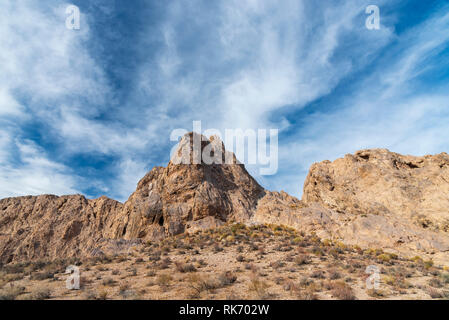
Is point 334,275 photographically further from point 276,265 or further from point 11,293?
point 11,293

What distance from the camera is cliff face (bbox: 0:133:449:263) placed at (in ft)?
65.0

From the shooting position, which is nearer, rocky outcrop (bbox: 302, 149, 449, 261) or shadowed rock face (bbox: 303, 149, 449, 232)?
rocky outcrop (bbox: 302, 149, 449, 261)

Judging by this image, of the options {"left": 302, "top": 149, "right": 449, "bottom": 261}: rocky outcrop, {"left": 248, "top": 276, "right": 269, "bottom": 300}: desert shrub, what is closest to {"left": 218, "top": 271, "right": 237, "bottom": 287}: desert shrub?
{"left": 248, "top": 276, "right": 269, "bottom": 300}: desert shrub

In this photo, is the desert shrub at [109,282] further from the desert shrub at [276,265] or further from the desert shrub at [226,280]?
the desert shrub at [276,265]

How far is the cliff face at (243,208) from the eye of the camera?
19.8 meters

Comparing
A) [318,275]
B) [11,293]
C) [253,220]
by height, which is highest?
[253,220]

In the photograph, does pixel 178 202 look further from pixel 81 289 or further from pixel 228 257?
pixel 81 289

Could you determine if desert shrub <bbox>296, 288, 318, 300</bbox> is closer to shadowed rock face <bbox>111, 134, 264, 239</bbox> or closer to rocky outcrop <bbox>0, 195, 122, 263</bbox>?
shadowed rock face <bbox>111, 134, 264, 239</bbox>

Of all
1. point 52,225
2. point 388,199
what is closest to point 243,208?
point 388,199

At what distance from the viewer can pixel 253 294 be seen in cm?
867

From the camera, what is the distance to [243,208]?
95.7 ft

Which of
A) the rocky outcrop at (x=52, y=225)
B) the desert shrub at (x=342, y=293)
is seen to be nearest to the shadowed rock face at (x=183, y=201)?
the rocky outcrop at (x=52, y=225)
